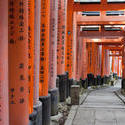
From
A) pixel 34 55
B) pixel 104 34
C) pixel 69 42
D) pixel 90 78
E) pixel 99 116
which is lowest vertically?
pixel 99 116

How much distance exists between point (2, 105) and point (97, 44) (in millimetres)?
20175

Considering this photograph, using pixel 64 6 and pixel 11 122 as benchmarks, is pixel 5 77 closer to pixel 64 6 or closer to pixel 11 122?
pixel 11 122

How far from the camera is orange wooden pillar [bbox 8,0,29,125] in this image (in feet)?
12.0

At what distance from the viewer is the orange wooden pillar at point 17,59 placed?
366cm

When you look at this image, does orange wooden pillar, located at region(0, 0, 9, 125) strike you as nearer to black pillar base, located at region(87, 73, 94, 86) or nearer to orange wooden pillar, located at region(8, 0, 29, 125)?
orange wooden pillar, located at region(8, 0, 29, 125)

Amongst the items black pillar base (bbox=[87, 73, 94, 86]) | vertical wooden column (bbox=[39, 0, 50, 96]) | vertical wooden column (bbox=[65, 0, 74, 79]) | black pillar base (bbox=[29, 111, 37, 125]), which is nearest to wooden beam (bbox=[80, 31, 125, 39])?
vertical wooden column (bbox=[65, 0, 74, 79])

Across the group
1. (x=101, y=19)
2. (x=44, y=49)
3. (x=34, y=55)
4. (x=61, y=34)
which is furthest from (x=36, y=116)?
(x=101, y=19)

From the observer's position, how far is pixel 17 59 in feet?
12.1

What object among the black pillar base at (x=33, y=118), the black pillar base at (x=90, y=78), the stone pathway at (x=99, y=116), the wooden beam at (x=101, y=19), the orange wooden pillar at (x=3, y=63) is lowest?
the stone pathway at (x=99, y=116)

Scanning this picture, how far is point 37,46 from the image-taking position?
4953 mm

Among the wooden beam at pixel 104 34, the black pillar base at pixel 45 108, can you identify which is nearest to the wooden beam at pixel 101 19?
the wooden beam at pixel 104 34

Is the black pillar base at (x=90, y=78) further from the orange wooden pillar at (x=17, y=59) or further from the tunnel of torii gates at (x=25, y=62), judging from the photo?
the orange wooden pillar at (x=17, y=59)

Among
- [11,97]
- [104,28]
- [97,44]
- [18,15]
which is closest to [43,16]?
A: [18,15]

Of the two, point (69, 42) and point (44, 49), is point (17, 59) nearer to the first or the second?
point (44, 49)
